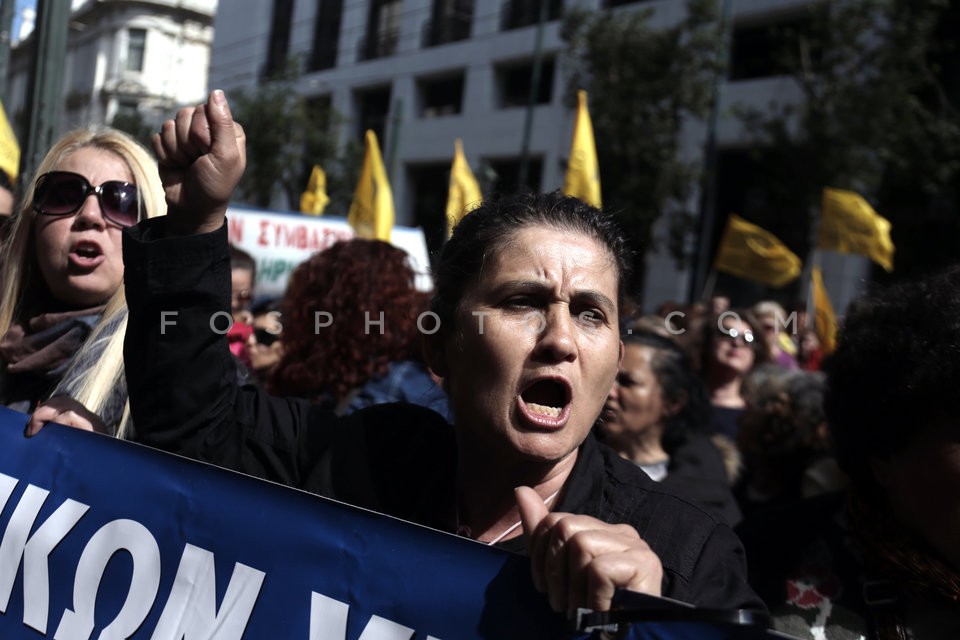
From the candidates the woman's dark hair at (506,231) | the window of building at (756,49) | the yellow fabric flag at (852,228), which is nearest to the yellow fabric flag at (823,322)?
the yellow fabric flag at (852,228)

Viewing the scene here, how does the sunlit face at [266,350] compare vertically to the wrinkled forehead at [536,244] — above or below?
below

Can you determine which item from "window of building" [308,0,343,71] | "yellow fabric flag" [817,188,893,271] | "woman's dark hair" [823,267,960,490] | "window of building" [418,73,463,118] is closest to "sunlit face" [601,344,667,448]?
"woman's dark hair" [823,267,960,490]

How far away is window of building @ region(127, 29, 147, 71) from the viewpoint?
14.6 metres

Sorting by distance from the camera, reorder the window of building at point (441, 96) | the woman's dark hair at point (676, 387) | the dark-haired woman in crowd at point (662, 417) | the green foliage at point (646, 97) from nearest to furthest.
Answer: the dark-haired woman in crowd at point (662, 417), the woman's dark hair at point (676, 387), the green foliage at point (646, 97), the window of building at point (441, 96)

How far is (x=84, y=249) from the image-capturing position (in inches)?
86.6

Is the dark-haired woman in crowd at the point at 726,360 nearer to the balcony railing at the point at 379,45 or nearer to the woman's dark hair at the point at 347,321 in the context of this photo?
the woman's dark hair at the point at 347,321

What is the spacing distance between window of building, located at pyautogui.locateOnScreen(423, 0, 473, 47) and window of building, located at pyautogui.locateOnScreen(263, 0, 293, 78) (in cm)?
744

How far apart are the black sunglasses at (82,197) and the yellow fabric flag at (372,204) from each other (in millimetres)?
5278

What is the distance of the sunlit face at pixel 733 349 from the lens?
537cm

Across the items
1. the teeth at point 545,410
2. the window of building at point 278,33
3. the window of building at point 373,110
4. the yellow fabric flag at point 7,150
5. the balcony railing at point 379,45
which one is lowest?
the teeth at point 545,410

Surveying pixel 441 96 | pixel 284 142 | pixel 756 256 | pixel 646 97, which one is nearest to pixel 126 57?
→ pixel 284 142

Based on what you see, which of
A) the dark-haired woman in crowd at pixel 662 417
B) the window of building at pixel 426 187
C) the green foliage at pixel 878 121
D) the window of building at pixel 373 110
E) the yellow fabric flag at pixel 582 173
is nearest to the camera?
the dark-haired woman in crowd at pixel 662 417

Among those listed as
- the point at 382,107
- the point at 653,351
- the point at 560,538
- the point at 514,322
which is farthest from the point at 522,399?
the point at 382,107

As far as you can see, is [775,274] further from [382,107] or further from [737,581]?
[382,107]
